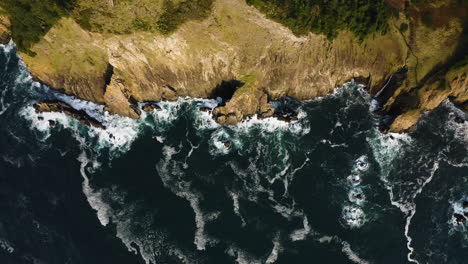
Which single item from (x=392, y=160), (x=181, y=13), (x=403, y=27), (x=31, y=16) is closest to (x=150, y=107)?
(x=181, y=13)

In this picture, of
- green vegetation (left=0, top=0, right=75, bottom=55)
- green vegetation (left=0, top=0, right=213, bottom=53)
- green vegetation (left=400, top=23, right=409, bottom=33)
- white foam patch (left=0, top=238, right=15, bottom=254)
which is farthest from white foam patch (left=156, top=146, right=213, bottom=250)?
green vegetation (left=400, top=23, right=409, bottom=33)

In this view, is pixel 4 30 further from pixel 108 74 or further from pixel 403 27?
pixel 403 27

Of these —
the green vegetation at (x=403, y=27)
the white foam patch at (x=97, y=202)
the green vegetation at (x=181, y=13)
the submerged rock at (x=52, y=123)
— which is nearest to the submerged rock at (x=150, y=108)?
the green vegetation at (x=181, y=13)

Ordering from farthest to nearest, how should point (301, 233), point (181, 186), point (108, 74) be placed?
point (108, 74)
point (181, 186)
point (301, 233)

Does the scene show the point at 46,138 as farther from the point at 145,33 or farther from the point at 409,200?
the point at 409,200

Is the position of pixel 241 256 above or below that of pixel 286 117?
below

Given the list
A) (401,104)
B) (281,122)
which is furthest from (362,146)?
(281,122)
